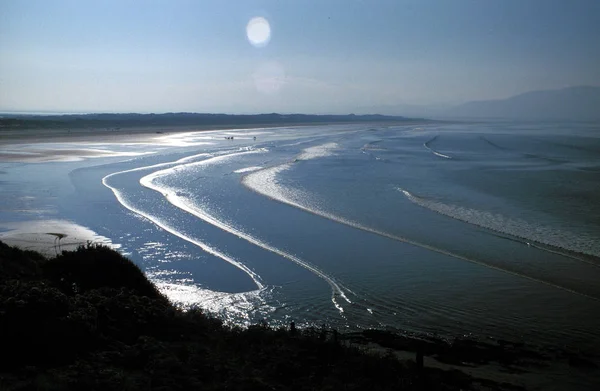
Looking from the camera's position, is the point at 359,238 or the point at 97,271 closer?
the point at 97,271

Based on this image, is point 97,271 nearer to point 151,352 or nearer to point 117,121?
point 151,352

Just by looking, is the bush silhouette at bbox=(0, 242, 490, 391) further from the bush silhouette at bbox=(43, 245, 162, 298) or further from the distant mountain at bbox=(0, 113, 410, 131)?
the distant mountain at bbox=(0, 113, 410, 131)

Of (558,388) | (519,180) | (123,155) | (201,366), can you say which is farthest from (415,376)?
(123,155)

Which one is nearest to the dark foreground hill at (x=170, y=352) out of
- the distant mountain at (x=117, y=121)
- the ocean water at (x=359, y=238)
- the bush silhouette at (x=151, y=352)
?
the bush silhouette at (x=151, y=352)

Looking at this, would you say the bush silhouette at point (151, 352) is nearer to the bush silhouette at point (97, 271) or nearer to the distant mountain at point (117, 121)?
the bush silhouette at point (97, 271)

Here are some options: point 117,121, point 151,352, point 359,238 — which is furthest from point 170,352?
point 117,121

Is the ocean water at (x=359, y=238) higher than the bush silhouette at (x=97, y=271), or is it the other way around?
the bush silhouette at (x=97, y=271)

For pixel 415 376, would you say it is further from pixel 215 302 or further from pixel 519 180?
pixel 519 180
